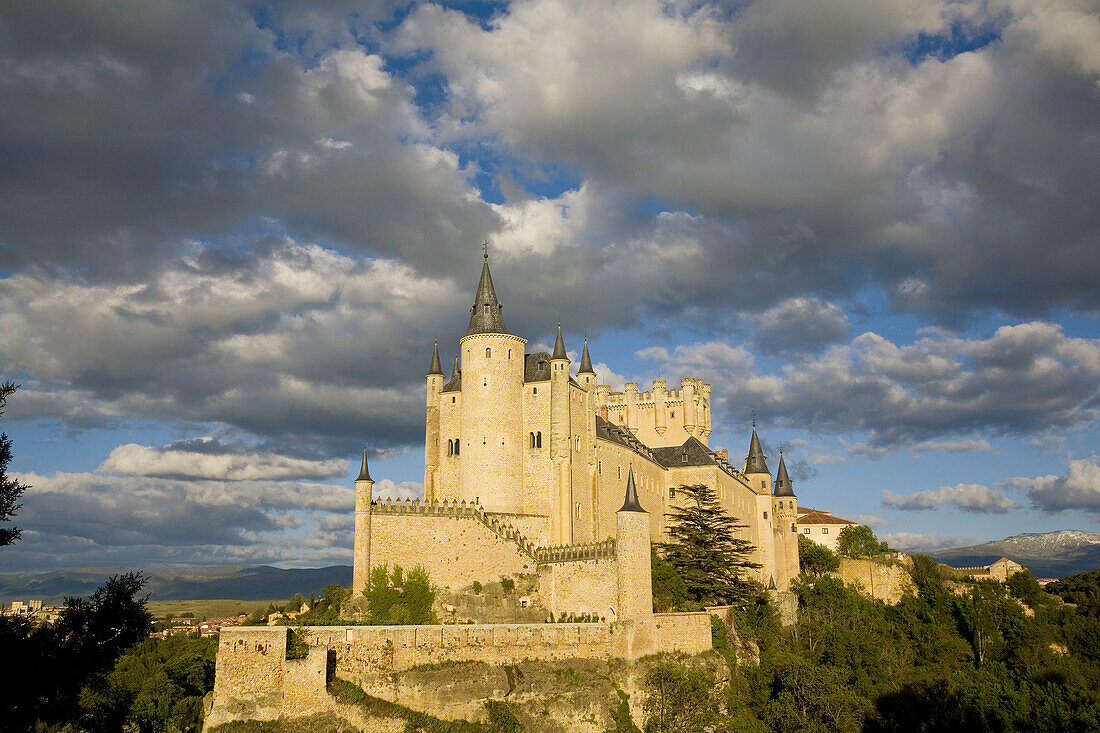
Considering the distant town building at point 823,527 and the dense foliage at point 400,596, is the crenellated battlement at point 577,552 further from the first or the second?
the distant town building at point 823,527

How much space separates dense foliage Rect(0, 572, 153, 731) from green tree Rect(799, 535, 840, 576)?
67.0m

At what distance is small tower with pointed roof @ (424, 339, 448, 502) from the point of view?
62.6m

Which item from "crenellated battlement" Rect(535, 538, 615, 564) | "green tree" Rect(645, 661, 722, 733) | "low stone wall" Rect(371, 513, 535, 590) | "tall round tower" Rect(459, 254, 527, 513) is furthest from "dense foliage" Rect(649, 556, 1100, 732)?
"tall round tower" Rect(459, 254, 527, 513)

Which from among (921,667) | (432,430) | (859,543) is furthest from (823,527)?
(432,430)

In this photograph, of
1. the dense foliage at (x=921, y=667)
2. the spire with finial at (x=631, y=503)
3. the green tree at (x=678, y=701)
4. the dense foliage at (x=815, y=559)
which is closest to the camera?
the green tree at (x=678, y=701)

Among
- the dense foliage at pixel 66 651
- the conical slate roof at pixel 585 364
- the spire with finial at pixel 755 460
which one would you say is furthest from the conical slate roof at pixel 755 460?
the dense foliage at pixel 66 651

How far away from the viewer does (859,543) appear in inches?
3529

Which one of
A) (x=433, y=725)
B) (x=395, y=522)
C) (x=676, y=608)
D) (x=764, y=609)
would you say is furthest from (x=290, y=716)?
(x=764, y=609)

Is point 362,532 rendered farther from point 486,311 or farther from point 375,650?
point 486,311

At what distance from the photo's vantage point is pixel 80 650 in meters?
20.0

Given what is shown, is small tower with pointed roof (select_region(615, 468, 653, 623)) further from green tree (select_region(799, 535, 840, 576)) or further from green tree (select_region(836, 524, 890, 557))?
green tree (select_region(836, 524, 890, 557))

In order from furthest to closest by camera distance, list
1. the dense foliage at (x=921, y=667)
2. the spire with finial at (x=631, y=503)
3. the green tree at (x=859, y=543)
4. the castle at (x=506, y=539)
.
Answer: the green tree at (x=859, y=543) → the spire with finial at (x=631, y=503) → the dense foliage at (x=921, y=667) → the castle at (x=506, y=539)

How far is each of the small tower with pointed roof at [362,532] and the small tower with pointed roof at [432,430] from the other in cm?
1001

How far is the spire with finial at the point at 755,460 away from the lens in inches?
3307
